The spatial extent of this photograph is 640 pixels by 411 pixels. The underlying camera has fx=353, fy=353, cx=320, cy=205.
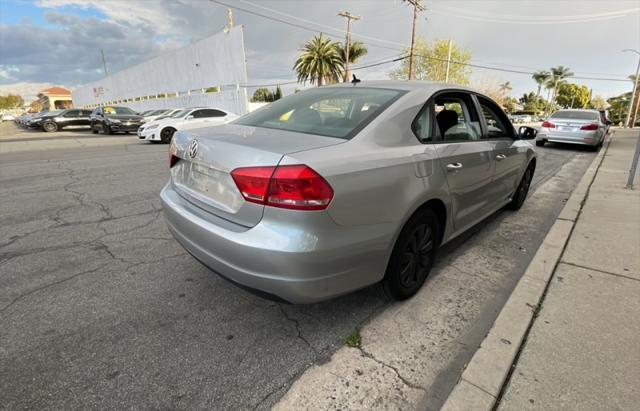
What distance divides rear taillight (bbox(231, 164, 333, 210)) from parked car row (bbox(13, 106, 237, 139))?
1115 centimetres

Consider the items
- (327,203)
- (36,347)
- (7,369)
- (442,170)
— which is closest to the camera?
(327,203)

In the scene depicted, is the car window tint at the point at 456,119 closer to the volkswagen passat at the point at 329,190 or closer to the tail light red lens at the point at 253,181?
the volkswagen passat at the point at 329,190

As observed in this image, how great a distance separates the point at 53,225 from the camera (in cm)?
428

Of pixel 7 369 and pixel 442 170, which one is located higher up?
pixel 442 170

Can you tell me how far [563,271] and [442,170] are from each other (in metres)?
1.61

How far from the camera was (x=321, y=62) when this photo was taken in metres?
40.7

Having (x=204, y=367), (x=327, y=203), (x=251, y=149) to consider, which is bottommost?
(x=204, y=367)

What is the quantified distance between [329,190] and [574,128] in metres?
13.2

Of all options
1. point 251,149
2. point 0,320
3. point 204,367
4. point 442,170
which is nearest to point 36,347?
point 0,320

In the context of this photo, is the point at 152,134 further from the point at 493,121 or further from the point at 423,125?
the point at 423,125

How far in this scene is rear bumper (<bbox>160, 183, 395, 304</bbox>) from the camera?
6.07 ft

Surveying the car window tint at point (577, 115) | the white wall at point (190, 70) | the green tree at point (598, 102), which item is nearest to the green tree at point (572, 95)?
the green tree at point (598, 102)

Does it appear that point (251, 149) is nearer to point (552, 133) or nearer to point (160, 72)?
point (552, 133)

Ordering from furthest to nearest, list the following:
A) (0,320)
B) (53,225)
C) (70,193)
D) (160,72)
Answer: (160,72)
(70,193)
(53,225)
(0,320)
